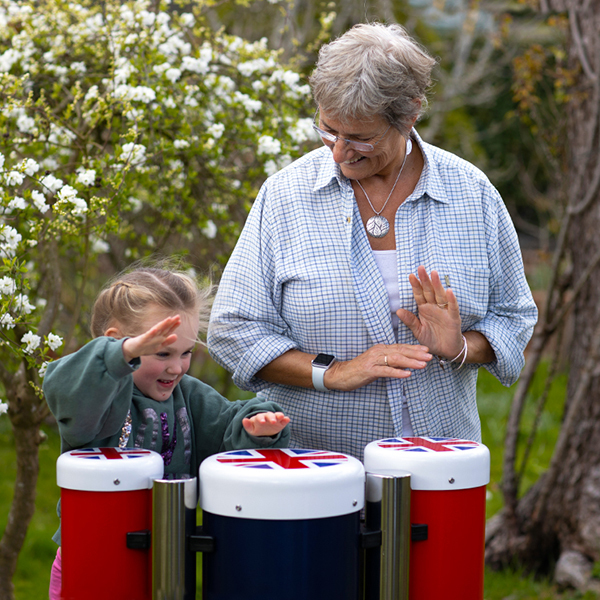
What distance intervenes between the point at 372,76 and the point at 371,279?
505mm

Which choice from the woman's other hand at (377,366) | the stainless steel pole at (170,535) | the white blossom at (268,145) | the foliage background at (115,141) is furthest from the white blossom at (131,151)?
the stainless steel pole at (170,535)

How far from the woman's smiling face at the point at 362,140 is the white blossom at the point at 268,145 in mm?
805

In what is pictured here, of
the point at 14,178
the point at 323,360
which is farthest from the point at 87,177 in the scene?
the point at 323,360

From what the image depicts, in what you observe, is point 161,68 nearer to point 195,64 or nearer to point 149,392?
point 195,64

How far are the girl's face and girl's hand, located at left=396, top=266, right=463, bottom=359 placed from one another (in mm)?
541

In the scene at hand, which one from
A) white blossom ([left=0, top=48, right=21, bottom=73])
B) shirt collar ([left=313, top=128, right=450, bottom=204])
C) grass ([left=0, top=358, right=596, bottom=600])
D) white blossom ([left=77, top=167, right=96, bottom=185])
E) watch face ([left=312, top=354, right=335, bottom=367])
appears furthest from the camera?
grass ([left=0, top=358, right=596, bottom=600])

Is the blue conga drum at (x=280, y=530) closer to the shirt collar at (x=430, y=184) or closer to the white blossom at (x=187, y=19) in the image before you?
the shirt collar at (x=430, y=184)

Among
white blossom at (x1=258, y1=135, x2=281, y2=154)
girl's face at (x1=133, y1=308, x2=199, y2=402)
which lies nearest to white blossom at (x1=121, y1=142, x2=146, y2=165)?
white blossom at (x1=258, y1=135, x2=281, y2=154)

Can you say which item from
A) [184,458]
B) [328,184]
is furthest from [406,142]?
[184,458]

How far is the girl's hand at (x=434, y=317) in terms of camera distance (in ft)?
6.50

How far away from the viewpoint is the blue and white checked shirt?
206 cm

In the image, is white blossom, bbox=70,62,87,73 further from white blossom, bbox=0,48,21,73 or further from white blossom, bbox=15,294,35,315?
white blossom, bbox=15,294,35,315

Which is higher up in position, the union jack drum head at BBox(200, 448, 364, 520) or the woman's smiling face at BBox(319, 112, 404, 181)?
the woman's smiling face at BBox(319, 112, 404, 181)

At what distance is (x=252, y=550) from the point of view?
4.97ft
